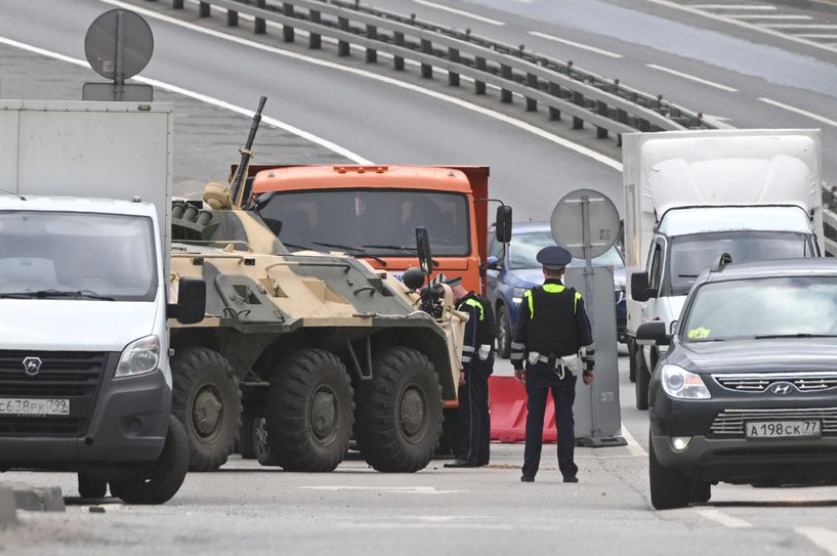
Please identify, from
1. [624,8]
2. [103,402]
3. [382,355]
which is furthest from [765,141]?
[624,8]

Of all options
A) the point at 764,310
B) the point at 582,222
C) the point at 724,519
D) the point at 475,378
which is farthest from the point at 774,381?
the point at 582,222

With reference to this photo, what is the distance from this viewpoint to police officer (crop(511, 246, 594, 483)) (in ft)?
57.2

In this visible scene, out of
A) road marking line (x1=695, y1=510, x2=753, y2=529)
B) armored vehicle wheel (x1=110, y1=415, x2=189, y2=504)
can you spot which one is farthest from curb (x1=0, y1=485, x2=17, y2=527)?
road marking line (x1=695, y1=510, x2=753, y2=529)

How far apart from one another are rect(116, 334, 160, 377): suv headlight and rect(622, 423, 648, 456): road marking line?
7158mm

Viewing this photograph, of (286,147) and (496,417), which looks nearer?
(496,417)

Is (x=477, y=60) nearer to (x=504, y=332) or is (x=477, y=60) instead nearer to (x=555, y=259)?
(x=504, y=332)

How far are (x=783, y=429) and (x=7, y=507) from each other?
16.1ft

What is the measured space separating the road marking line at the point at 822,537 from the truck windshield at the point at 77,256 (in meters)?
5.05

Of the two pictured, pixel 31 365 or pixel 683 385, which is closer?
pixel 31 365

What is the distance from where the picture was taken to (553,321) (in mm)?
17531

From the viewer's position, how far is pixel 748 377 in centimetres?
1425

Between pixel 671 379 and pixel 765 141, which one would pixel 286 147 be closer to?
pixel 765 141

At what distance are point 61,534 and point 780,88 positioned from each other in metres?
35.3

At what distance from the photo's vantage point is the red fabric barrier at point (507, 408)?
22.7 meters
